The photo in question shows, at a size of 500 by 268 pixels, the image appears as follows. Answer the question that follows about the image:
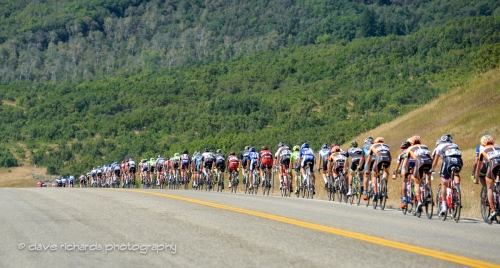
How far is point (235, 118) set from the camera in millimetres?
139375

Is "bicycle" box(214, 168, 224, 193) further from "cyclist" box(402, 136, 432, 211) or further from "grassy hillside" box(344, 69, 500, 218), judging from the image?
"cyclist" box(402, 136, 432, 211)

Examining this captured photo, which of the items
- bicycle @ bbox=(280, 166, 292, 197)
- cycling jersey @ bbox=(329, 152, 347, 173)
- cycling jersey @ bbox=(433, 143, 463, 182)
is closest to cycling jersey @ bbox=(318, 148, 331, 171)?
cycling jersey @ bbox=(329, 152, 347, 173)

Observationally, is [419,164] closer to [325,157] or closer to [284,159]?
[325,157]

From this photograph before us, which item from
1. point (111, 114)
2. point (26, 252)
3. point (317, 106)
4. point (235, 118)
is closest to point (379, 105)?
point (317, 106)

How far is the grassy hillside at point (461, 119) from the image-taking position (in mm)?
45344

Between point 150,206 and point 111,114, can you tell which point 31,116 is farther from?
point 150,206

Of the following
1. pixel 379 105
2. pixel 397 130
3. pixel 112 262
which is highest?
pixel 379 105

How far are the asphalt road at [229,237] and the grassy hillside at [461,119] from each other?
847 inches

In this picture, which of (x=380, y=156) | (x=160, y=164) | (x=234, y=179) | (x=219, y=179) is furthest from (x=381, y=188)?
(x=160, y=164)

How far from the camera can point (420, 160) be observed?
696 inches

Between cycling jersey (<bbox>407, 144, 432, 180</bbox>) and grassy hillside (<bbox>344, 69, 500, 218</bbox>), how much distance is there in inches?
715

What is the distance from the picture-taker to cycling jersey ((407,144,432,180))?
57.8ft

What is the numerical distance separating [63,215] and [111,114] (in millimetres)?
156603

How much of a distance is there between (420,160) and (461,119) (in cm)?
3400
